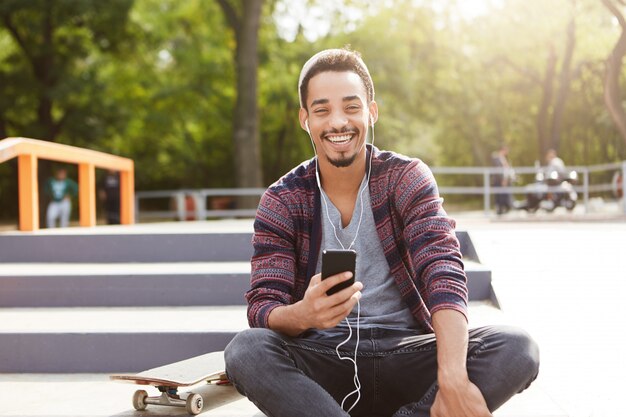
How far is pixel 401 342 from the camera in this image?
2.92 m

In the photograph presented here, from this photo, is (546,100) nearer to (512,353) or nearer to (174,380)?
(174,380)

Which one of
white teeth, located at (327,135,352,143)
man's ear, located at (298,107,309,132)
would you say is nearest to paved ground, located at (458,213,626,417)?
white teeth, located at (327,135,352,143)

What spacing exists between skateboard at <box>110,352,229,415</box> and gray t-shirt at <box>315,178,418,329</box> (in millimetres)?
811

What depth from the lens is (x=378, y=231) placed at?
2984 mm

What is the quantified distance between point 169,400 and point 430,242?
56.3 inches

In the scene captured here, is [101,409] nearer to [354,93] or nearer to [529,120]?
[354,93]

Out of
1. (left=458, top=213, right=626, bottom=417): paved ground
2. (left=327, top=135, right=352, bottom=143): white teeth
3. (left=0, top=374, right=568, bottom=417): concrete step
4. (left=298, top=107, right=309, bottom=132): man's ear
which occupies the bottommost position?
(left=0, top=374, right=568, bottom=417): concrete step

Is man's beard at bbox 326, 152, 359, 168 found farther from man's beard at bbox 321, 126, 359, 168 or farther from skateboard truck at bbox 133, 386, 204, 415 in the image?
skateboard truck at bbox 133, 386, 204, 415

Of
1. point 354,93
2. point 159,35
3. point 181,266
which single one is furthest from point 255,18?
point 354,93

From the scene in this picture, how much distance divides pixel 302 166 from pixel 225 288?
6.69 feet

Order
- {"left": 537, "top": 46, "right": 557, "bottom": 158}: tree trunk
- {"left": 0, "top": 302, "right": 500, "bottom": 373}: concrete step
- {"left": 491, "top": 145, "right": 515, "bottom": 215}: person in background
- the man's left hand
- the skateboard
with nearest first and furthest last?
the man's left hand → the skateboard → {"left": 0, "top": 302, "right": 500, "bottom": 373}: concrete step → {"left": 491, "top": 145, "right": 515, "bottom": 215}: person in background → {"left": 537, "top": 46, "right": 557, "bottom": 158}: tree trunk

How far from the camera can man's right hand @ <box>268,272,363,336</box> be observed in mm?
2572

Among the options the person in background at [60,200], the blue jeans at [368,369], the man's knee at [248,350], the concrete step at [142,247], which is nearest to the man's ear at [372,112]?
the blue jeans at [368,369]

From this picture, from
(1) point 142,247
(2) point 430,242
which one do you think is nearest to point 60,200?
(1) point 142,247
